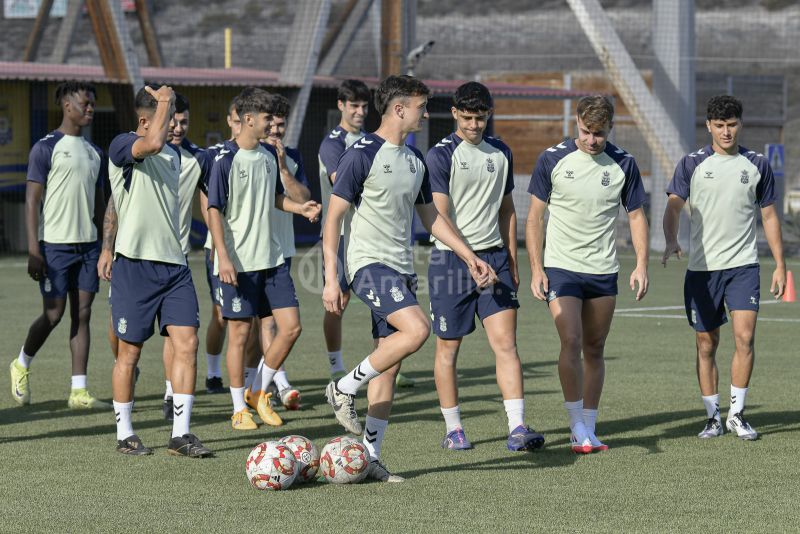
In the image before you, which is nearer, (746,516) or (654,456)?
(746,516)

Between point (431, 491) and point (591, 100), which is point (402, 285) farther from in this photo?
point (591, 100)

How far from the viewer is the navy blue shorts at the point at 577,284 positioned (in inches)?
323

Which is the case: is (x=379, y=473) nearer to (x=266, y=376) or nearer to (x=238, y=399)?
(x=238, y=399)

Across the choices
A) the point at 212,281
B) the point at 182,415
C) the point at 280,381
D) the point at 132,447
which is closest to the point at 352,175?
the point at 182,415

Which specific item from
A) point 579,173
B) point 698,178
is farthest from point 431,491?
point 698,178

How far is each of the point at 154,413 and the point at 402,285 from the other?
9.86 ft

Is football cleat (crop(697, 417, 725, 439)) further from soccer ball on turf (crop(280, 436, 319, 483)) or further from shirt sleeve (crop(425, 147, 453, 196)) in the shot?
soccer ball on turf (crop(280, 436, 319, 483))

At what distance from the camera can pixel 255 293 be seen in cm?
916

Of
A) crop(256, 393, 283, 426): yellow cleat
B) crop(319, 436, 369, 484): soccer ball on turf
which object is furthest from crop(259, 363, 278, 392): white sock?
crop(319, 436, 369, 484): soccer ball on turf

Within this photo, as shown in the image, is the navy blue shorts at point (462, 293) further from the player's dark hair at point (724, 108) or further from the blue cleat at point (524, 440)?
the player's dark hair at point (724, 108)

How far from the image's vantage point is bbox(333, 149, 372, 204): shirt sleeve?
727cm

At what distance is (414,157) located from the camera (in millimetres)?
7523

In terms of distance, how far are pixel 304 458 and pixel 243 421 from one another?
1894 mm

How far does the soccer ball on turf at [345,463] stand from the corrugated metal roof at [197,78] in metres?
18.1
